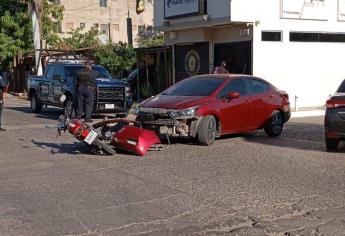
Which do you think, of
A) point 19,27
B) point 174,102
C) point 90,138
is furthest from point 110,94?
point 19,27

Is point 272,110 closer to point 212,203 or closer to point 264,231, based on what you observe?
point 212,203

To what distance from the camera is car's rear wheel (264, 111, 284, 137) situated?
14.2 metres

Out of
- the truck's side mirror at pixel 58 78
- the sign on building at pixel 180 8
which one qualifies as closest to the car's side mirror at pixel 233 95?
the truck's side mirror at pixel 58 78

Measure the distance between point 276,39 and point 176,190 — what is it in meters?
14.2

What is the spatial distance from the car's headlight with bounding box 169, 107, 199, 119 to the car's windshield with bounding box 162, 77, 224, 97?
90 centimetres

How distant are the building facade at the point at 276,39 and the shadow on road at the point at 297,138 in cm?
506

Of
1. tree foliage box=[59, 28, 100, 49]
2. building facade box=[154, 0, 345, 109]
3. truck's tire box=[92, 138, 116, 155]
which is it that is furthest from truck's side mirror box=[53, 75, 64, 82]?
tree foliage box=[59, 28, 100, 49]

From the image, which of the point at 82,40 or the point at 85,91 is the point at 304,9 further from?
the point at 82,40

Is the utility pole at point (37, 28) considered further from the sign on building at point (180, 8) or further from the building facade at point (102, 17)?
the building facade at point (102, 17)

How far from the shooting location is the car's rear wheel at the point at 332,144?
11656 mm

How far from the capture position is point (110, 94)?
60.1ft

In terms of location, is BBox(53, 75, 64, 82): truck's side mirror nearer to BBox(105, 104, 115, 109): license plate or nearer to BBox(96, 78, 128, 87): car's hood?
BBox(96, 78, 128, 87): car's hood

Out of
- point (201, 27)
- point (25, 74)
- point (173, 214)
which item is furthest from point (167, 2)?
point (173, 214)

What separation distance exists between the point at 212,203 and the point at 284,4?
15034 millimetres
